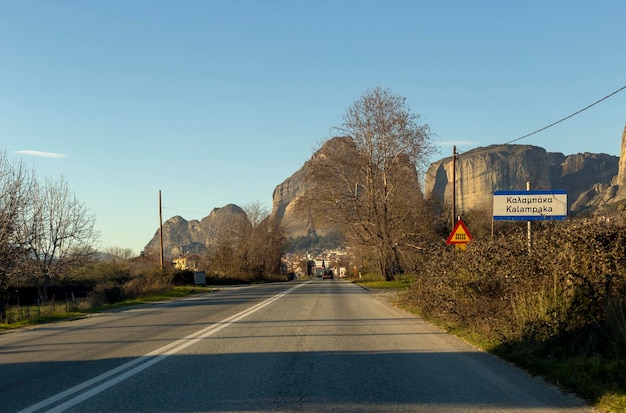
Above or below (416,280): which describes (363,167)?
above

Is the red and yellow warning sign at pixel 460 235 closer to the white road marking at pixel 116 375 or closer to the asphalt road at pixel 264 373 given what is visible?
the asphalt road at pixel 264 373

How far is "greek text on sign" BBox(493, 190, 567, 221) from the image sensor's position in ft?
50.8

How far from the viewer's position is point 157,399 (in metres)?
6.91

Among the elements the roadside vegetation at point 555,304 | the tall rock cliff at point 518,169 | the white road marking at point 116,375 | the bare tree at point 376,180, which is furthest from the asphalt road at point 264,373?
the tall rock cliff at point 518,169

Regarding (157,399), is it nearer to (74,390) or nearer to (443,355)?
(74,390)

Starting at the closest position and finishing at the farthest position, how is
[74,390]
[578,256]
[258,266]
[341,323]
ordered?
[74,390] < [578,256] < [341,323] < [258,266]

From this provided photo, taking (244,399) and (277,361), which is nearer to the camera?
(244,399)

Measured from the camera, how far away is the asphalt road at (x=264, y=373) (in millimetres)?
6699

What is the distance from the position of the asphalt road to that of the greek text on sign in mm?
4108

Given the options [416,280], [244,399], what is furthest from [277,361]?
[416,280]

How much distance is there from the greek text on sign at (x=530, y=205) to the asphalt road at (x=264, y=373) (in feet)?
13.5

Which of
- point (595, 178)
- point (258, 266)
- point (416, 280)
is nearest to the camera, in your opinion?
point (416, 280)

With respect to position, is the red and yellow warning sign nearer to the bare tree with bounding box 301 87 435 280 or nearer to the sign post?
the sign post

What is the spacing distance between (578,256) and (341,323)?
23.1 feet
